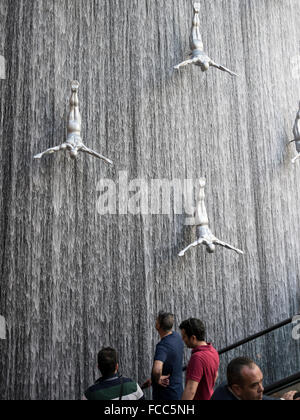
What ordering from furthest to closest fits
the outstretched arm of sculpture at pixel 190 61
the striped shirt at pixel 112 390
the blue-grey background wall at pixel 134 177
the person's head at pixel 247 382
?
1. the outstretched arm of sculpture at pixel 190 61
2. the blue-grey background wall at pixel 134 177
3. the striped shirt at pixel 112 390
4. the person's head at pixel 247 382

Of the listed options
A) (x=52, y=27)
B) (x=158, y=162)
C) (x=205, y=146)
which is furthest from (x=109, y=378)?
(x=52, y=27)

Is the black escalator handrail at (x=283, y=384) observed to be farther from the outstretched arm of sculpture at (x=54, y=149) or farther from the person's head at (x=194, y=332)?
the outstretched arm of sculpture at (x=54, y=149)

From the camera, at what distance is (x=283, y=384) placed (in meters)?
3.88

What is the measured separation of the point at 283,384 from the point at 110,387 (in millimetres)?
1633

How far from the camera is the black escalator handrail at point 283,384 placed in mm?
3846

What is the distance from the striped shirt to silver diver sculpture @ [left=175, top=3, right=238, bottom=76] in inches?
176

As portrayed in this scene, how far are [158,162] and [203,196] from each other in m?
0.71

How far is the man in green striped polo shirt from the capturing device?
2818 millimetres

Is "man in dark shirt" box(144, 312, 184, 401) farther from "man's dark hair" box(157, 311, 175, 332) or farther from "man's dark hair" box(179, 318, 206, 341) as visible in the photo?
"man's dark hair" box(179, 318, 206, 341)

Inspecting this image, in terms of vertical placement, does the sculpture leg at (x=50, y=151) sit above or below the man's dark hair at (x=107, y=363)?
above

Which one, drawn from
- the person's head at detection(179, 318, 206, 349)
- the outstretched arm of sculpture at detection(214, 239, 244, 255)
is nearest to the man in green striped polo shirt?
the person's head at detection(179, 318, 206, 349)

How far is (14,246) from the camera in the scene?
5559 millimetres

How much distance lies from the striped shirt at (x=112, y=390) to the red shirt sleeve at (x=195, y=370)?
0.34 meters

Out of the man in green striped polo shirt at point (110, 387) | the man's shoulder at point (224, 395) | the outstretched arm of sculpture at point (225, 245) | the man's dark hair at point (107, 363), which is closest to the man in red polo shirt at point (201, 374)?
the man in green striped polo shirt at point (110, 387)
